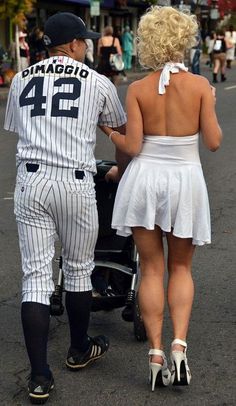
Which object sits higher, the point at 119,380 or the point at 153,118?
the point at 153,118

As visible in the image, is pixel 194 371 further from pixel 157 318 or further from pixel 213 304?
pixel 213 304

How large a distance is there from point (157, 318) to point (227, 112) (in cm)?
1436

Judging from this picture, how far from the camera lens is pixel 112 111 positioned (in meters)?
4.14

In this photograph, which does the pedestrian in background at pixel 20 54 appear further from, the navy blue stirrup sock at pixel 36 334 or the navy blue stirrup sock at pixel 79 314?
the navy blue stirrup sock at pixel 36 334

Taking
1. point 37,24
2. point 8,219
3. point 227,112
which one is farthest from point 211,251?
point 37,24

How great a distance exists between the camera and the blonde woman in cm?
394

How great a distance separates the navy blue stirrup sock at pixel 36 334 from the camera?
3932 millimetres

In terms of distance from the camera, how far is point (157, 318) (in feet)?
13.7

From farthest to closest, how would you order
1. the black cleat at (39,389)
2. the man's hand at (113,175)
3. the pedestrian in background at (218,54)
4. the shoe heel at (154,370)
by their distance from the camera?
the pedestrian in background at (218,54) → the man's hand at (113,175) → the shoe heel at (154,370) → the black cleat at (39,389)

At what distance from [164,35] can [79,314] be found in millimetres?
1415

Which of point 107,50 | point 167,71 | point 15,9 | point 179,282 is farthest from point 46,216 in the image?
point 107,50

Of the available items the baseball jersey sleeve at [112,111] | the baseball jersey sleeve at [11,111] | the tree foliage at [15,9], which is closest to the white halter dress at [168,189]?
the baseball jersey sleeve at [112,111]

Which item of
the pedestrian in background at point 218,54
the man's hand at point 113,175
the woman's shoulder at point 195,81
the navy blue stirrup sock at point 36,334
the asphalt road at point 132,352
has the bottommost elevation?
the pedestrian in background at point 218,54

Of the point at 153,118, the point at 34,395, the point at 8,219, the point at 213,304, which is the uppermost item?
the point at 153,118
